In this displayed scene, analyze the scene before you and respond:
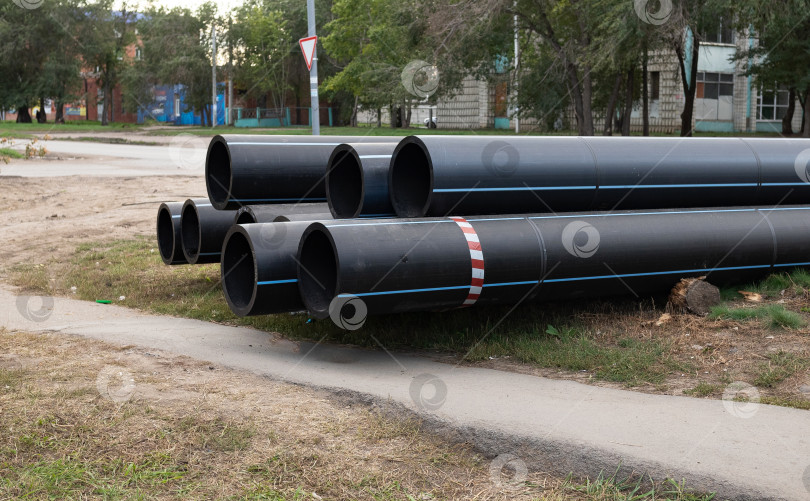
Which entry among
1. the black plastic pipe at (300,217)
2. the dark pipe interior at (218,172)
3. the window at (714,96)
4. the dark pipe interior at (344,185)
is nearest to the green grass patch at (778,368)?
the dark pipe interior at (344,185)

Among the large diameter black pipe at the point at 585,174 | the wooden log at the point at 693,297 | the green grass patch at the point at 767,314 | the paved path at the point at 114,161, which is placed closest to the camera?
the green grass patch at the point at 767,314

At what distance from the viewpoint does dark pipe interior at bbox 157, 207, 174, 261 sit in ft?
29.2

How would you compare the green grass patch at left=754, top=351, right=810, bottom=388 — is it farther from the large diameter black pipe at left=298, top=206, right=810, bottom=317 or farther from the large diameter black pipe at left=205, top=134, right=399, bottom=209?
the large diameter black pipe at left=205, top=134, right=399, bottom=209

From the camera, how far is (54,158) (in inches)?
977

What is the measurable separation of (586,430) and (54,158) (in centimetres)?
2340

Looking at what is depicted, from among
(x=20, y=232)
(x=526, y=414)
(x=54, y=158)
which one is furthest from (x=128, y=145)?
(x=526, y=414)

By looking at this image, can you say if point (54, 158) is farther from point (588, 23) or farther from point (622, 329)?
point (622, 329)

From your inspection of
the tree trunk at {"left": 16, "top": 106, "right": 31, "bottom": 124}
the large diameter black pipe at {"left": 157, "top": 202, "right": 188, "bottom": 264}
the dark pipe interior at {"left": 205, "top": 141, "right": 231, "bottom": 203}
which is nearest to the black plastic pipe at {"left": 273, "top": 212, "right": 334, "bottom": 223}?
the dark pipe interior at {"left": 205, "top": 141, "right": 231, "bottom": 203}

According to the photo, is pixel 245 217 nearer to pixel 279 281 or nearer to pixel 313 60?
pixel 279 281

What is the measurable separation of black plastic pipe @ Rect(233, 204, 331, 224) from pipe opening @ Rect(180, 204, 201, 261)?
931 mm

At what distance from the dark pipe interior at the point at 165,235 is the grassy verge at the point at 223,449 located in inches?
139

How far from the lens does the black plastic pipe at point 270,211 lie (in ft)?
24.0

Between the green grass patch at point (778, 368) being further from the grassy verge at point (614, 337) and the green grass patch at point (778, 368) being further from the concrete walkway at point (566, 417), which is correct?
the concrete walkway at point (566, 417)

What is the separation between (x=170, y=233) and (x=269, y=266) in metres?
3.37
